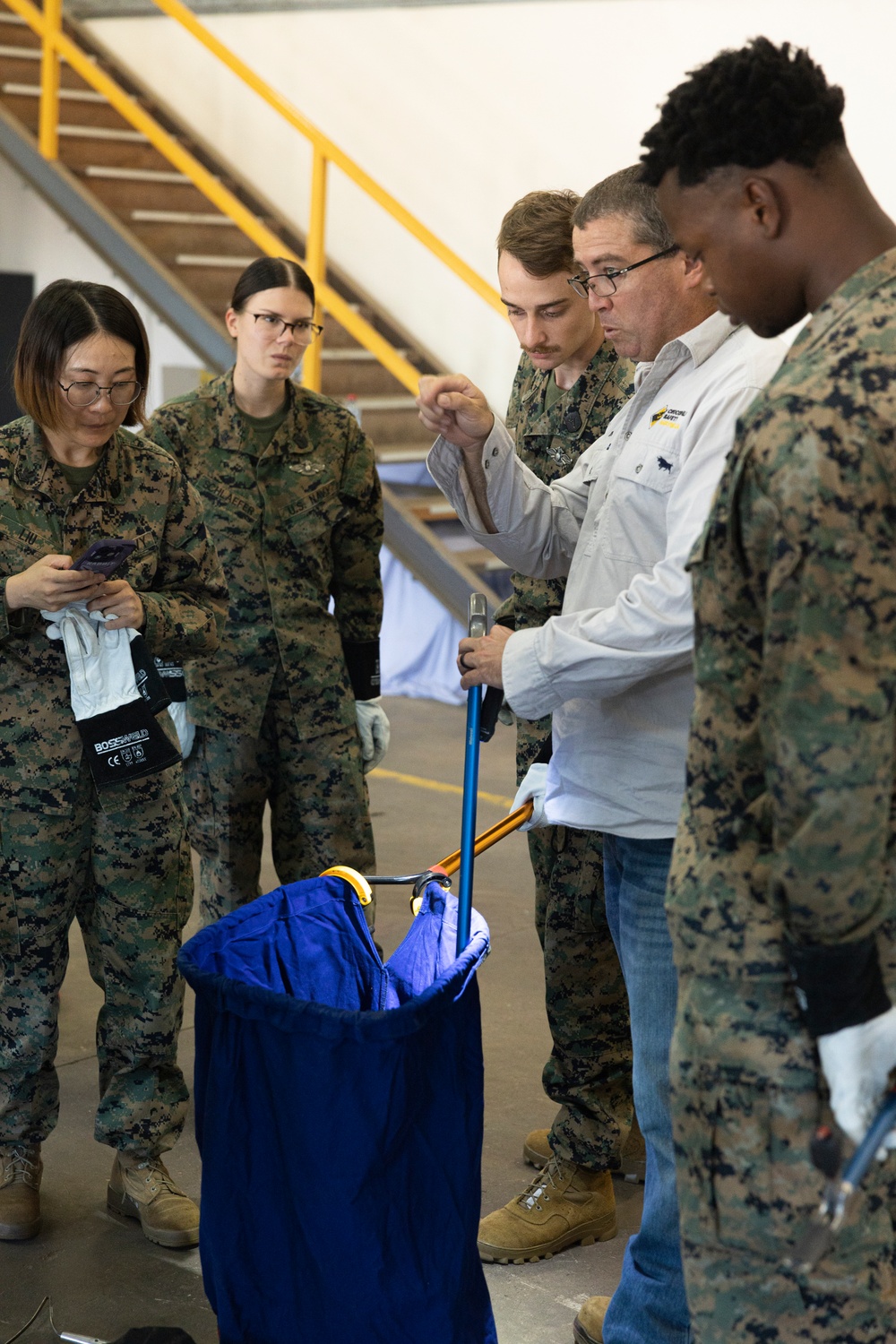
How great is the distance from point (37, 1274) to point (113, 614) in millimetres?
1241

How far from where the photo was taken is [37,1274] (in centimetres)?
262

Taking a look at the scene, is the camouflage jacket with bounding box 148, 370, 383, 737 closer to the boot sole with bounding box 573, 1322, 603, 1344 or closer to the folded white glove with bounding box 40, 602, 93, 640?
the folded white glove with bounding box 40, 602, 93, 640

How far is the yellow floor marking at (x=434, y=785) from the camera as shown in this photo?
5.99 m

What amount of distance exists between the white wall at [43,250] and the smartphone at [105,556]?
6899 millimetres

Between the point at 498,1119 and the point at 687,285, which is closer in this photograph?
the point at 687,285

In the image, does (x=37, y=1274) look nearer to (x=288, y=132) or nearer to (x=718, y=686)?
(x=718, y=686)

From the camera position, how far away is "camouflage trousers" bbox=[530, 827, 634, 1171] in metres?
2.77

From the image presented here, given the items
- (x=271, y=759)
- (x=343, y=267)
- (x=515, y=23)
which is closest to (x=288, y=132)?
(x=343, y=267)

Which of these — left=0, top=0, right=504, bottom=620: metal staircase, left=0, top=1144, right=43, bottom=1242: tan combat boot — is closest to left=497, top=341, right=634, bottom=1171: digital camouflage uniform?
left=0, top=1144, right=43, bottom=1242: tan combat boot

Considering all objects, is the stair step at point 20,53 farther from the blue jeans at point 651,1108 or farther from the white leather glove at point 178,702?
the blue jeans at point 651,1108

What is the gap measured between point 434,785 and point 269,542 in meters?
2.85

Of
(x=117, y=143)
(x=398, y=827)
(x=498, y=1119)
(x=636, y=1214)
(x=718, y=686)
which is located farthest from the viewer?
(x=117, y=143)

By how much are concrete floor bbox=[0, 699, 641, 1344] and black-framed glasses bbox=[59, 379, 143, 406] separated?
4.66 feet

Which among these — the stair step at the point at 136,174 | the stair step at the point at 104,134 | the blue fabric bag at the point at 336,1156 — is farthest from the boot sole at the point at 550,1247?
the stair step at the point at 104,134
